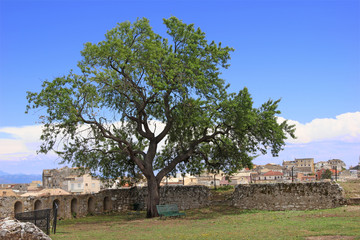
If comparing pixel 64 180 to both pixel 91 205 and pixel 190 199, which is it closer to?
pixel 91 205

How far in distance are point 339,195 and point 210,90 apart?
411 inches

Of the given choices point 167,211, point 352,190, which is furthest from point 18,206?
point 352,190

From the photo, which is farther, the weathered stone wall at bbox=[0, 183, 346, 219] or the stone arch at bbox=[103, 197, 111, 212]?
the stone arch at bbox=[103, 197, 111, 212]

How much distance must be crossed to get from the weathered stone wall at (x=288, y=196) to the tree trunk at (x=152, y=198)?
5.60m

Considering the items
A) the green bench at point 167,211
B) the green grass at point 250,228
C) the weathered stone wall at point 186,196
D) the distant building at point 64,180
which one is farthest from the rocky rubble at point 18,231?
the distant building at point 64,180

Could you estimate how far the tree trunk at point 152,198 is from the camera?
26.4 meters

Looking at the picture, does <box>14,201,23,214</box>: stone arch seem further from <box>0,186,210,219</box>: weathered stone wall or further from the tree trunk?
the tree trunk

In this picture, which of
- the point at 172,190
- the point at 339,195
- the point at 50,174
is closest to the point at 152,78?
the point at 172,190

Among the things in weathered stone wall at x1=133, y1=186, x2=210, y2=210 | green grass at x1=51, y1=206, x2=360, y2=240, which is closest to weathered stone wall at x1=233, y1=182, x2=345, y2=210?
green grass at x1=51, y1=206, x2=360, y2=240

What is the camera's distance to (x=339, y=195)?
23578mm

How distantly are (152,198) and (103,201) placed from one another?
7.60 meters

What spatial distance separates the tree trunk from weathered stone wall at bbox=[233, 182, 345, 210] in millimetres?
5601

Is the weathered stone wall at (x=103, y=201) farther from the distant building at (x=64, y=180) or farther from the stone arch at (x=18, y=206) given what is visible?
the distant building at (x=64, y=180)

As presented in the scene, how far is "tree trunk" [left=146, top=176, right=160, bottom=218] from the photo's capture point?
26359 millimetres
